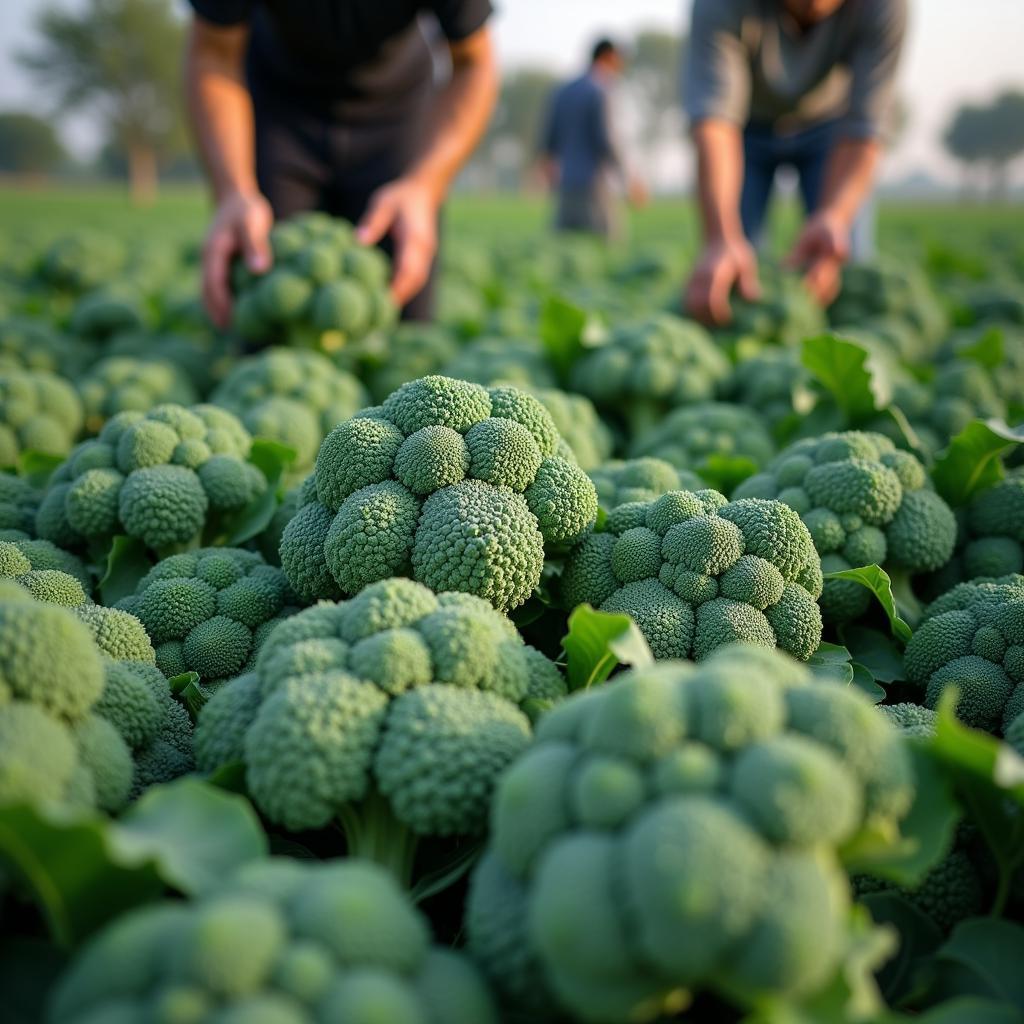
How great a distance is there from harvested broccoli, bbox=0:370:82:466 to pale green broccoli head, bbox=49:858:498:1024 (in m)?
2.33

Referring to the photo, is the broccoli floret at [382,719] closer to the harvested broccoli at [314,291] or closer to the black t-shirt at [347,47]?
the harvested broccoli at [314,291]

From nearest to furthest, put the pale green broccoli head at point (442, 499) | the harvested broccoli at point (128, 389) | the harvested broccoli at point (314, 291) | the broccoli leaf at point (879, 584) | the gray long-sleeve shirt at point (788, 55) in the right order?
the pale green broccoli head at point (442, 499) → the broccoli leaf at point (879, 584) → the harvested broccoli at point (128, 389) → the harvested broccoli at point (314, 291) → the gray long-sleeve shirt at point (788, 55)

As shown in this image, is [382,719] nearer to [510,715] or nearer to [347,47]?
[510,715]

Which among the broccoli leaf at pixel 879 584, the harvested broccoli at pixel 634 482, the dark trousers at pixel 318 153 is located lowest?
the broccoli leaf at pixel 879 584

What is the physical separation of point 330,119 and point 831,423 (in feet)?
9.88

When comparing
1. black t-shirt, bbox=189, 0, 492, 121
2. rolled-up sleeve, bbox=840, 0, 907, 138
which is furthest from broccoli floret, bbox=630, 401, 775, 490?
rolled-up sleeve, bbox=840, 0, 907, 138

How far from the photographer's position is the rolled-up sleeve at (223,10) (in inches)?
149

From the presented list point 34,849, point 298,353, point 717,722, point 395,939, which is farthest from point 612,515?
point 298,353

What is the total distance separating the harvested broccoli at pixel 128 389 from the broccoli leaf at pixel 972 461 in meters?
2.84

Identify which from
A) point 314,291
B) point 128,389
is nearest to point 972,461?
point 314,291

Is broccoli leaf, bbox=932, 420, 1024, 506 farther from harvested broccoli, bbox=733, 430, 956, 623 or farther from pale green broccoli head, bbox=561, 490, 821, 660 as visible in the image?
pale green broccoli head, bbox=561, 490, 821, 660

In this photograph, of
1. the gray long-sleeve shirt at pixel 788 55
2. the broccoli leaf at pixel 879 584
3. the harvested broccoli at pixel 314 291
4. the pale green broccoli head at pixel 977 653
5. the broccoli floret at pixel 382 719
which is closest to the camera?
the broccoli floret at pixel 382 719

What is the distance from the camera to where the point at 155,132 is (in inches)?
2483

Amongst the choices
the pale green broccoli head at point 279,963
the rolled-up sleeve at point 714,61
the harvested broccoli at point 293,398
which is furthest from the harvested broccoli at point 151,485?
the rolled-up sleeve at point 714,61
